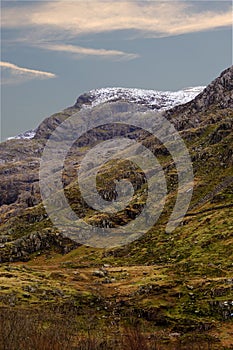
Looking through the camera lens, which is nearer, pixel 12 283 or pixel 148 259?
pixel 12 283

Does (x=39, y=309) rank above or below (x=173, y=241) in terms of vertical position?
above

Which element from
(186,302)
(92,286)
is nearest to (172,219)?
(92,286)

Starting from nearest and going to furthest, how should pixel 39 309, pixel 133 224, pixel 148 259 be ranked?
pixel 39 309
pixel 148 259
pixel 133 224

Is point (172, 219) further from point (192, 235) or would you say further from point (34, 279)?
point (34, 279)

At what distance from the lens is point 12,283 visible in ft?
342

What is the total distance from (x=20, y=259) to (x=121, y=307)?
90.7 metres

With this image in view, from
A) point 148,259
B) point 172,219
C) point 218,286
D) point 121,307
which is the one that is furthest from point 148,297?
point 172,219

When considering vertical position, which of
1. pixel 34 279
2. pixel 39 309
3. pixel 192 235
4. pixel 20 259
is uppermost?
pixel 39 309

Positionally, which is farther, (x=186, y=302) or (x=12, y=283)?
(x=12, y=283)

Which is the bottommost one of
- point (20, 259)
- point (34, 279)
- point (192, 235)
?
point (20, 259)

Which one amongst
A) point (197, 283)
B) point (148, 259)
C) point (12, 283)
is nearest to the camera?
point (197, 283)

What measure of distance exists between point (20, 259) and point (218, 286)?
98.6m

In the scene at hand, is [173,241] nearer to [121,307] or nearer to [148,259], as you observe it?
[148,259]

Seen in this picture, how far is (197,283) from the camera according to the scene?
97.7 meters
